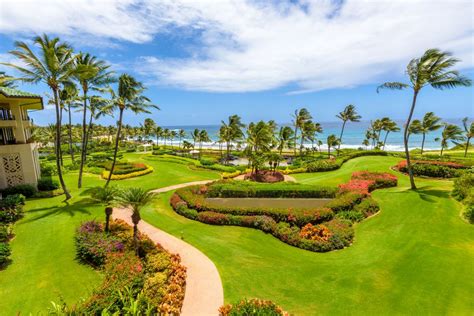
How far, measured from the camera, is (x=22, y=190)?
23047mm

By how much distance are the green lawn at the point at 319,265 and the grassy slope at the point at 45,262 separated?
5 cm

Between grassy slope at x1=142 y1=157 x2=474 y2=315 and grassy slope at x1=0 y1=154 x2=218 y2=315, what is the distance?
576cm

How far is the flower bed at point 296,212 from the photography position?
1645 cm

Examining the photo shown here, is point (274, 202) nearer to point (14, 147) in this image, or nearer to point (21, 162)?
point (21, 162)

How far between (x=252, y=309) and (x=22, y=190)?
2544 cm

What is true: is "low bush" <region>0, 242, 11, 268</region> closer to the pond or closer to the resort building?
the pond

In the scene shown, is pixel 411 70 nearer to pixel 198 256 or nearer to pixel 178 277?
pixel 198 256

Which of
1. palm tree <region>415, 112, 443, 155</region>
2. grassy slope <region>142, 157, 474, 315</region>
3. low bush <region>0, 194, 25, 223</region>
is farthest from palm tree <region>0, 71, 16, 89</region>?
palm tree <region>415, 112, 443, 155</region>

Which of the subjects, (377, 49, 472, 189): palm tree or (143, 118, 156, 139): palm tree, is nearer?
(377, 49, 472, 189): palm tree

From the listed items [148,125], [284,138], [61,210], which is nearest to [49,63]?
[61,210]

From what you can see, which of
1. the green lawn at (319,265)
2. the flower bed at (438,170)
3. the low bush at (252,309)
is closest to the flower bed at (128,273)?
the green lawn at (319,265)

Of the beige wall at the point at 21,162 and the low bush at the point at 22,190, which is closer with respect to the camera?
the low bush at the point at 22,190

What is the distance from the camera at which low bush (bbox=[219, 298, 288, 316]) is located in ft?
28.8

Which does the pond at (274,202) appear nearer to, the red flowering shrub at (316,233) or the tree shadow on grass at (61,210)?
the red flowering shrub at (316,233)
